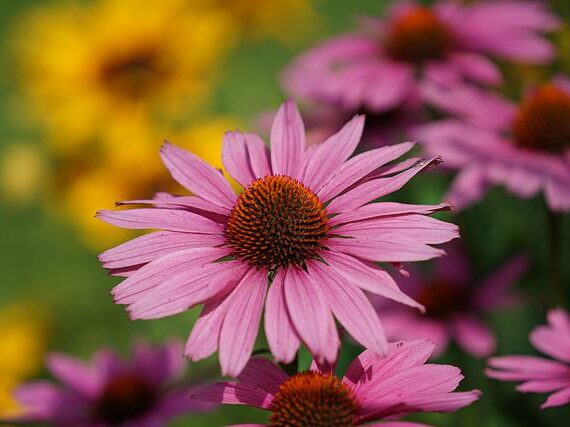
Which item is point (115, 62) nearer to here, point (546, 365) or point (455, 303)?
point (455, 303)

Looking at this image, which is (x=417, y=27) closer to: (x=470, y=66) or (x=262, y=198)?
(x=470, y=66)

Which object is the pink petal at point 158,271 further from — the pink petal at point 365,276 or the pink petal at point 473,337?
the pink petal at point 473,337

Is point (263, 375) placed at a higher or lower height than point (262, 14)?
lower

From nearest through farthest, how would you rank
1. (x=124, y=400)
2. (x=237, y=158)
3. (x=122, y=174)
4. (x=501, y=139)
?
(x=237, y=158) < (x=124, y=400) < (x=501, y=139) < (x=122, y=174)

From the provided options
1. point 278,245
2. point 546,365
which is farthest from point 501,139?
point 278,245

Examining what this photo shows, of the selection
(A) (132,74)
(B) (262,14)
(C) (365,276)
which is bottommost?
(C) (365,276)

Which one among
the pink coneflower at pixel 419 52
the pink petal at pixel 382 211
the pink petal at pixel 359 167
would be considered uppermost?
the pink coneflower at pixel 419 52

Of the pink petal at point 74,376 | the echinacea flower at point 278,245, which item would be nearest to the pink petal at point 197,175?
the echinacea flower at point 278,245

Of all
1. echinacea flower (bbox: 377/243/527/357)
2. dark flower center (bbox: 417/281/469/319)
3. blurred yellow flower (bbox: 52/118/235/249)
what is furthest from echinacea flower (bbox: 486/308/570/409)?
blurred yellow flower (bbox: 52/118/235/249)
